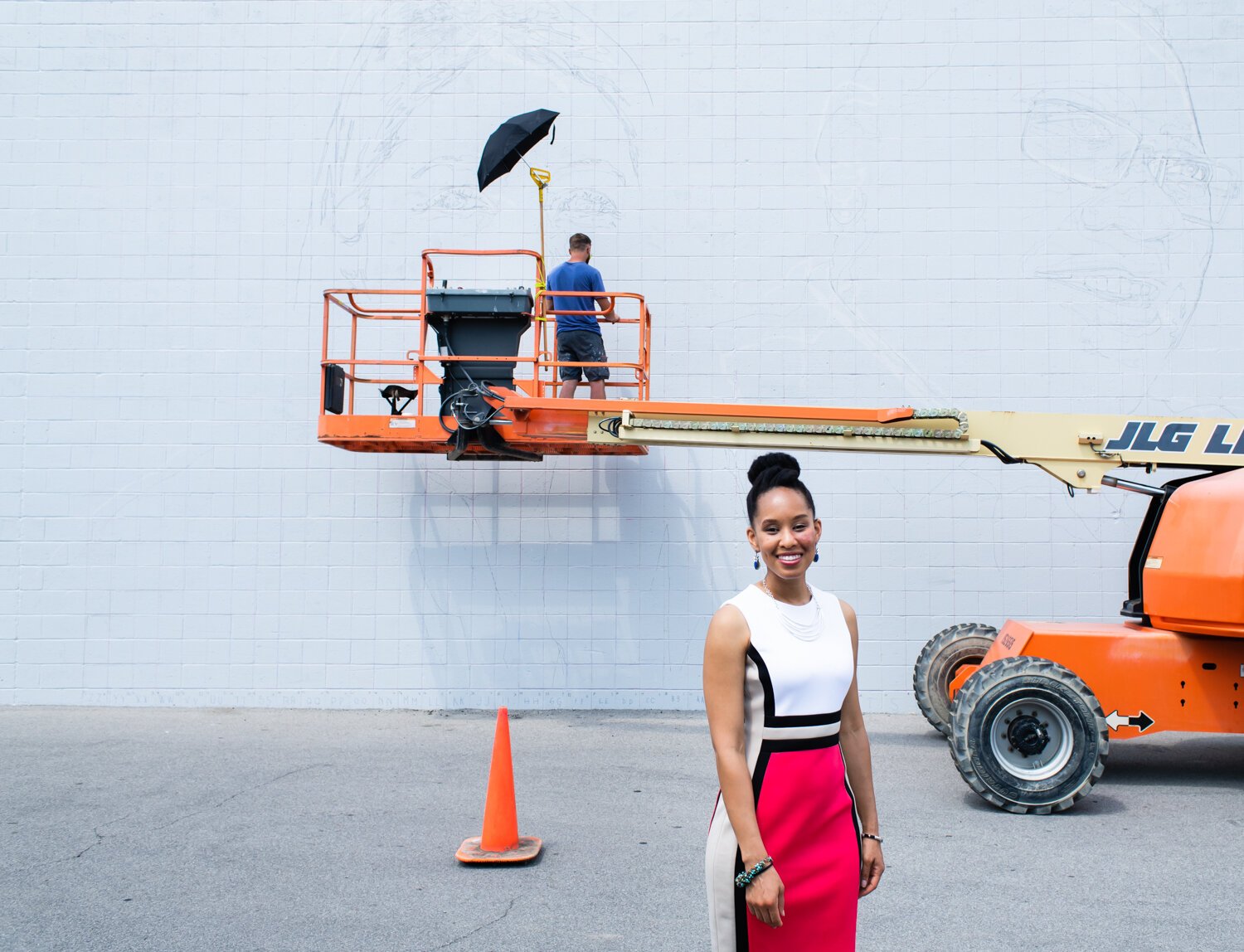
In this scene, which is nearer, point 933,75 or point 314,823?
point 314,823

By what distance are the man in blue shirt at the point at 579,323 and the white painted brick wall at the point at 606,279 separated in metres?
1.14

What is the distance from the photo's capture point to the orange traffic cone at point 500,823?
17.2ft

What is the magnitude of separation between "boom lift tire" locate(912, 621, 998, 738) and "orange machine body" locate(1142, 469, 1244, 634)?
155cm

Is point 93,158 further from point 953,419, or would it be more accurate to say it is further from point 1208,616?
point 1208,616

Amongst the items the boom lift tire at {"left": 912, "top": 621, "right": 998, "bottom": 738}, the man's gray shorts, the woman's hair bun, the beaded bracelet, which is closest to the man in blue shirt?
the man's gray shorts

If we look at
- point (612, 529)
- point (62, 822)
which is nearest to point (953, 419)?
point (612, 529)

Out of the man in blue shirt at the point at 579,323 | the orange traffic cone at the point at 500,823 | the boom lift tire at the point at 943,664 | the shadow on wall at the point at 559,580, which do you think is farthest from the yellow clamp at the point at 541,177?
the boom lift tire at the point at 943,664

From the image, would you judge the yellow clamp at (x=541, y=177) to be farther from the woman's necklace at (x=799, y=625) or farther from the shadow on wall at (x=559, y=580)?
the woman's necklace at (x=799, y=625)

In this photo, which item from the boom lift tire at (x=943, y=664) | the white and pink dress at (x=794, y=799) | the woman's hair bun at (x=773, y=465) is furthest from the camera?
the boom lift tire at (x=943, y=664)

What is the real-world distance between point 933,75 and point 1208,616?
618 centimetres

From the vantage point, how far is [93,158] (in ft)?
33.3

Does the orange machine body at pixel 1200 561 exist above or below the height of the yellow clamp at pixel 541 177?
below

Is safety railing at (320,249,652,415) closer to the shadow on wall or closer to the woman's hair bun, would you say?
the shadow on wall

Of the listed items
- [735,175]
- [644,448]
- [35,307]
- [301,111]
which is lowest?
[644,448]
